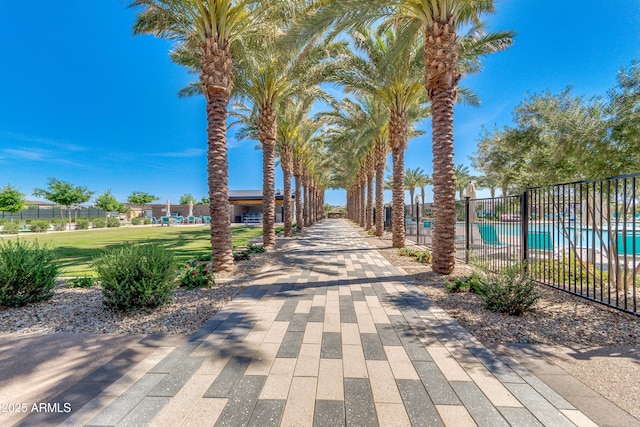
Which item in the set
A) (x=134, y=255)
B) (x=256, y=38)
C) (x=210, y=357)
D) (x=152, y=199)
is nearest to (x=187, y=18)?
(x=256, y=38)

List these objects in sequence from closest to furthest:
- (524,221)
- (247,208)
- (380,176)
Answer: (524,221)
(380,176)
(247,208)

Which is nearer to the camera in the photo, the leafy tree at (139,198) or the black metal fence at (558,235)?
the black metal fence at (558,235)

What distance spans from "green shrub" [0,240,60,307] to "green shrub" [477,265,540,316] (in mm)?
7654

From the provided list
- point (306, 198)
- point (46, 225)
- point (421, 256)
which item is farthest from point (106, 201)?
point (421, 256)

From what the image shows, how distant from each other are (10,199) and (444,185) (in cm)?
3797

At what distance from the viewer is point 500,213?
7512 mm

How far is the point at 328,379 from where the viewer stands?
270 centimetres

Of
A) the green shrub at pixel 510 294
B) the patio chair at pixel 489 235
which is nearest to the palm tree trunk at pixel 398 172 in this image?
the patio chair at pixel 489 235

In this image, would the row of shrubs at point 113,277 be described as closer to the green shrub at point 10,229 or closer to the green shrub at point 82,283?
the green shrub at point 82,283

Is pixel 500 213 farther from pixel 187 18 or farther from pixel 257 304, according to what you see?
pixel 187 18

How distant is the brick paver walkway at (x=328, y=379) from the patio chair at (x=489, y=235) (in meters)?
4.77

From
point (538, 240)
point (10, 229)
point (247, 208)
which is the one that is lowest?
point (10, 229)

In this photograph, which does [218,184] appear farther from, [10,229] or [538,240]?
[10,229]

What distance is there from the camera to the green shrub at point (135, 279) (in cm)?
440
